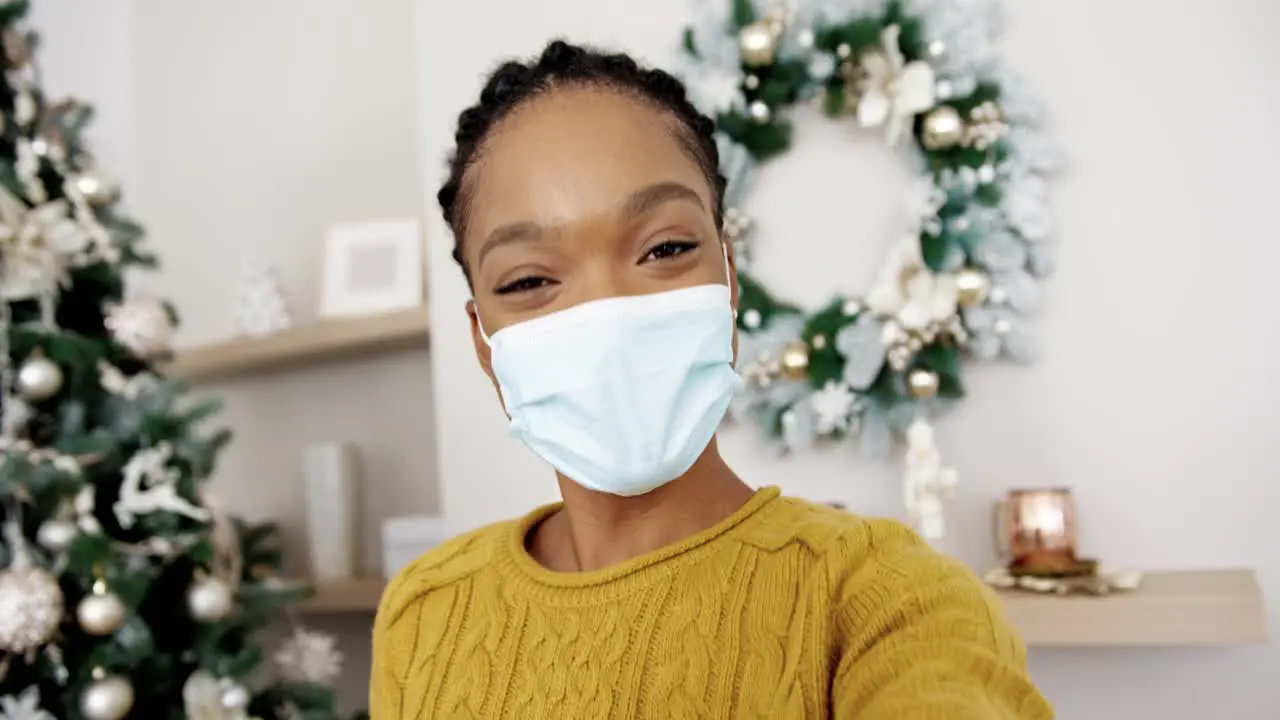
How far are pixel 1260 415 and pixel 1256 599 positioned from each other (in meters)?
0.34

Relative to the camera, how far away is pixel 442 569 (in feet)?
3.28

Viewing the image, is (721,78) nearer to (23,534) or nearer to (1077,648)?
(1077,648)

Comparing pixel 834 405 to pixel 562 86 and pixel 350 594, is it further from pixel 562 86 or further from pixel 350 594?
pixel 350 594

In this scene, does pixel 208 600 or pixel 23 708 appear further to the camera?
pixel 208 600

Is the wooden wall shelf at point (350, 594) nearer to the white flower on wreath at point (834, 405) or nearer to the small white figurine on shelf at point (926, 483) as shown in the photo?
the white flower on wreath at point (834, 405)

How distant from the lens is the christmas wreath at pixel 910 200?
5.37ft

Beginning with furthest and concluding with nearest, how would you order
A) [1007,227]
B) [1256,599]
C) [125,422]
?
[125,422]
[1007,227]
[1256,599]

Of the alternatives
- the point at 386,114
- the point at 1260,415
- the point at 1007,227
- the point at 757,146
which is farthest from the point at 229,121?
the point at 1260,415

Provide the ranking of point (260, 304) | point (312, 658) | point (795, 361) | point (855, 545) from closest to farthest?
point (855, 545) → point (795, 361) → point (312, 658) → point (260, 304)

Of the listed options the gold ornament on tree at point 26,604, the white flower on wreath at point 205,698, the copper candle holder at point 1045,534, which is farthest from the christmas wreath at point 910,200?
the gold ornament on tree at point 26,604

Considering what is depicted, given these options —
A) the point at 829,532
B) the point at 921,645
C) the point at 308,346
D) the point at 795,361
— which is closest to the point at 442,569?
the point at 829,532

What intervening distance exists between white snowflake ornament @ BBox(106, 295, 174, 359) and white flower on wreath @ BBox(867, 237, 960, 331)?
128cm

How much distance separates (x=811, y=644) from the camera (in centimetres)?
76

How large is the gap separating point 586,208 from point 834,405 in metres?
1.00
